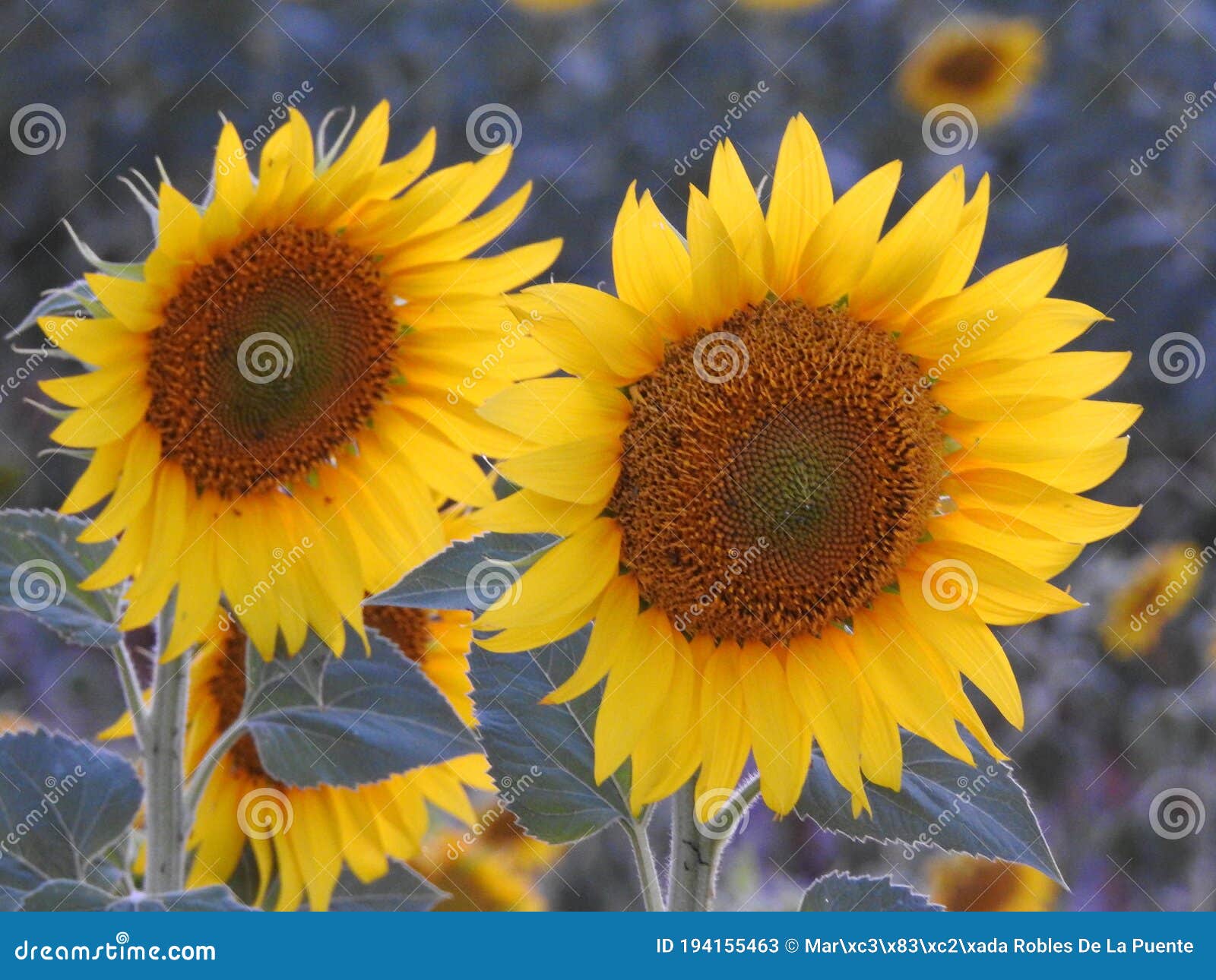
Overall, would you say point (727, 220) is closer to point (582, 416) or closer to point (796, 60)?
point (582, 416)

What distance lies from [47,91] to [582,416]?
1062 mm

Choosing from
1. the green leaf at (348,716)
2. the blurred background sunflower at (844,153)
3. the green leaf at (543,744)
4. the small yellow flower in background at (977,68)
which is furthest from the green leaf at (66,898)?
the small yellow flower in background at (977,68)

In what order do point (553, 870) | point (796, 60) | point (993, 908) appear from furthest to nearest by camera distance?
point (796, 60) < point (993, 908) < point (553, 870)

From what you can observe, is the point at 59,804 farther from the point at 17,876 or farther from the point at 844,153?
the point at 844,153

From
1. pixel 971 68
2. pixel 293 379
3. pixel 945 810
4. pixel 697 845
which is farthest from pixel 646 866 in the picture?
pixel 971 68

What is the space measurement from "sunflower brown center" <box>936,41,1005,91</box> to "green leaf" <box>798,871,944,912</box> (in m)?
1.23

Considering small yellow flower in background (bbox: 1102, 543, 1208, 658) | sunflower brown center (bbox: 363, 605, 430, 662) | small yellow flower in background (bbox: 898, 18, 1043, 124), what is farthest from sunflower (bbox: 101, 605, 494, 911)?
small yellow flower in background (bbox: 898, 18, 1043, 124)

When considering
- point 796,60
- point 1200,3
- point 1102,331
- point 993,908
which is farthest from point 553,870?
point 1200,3

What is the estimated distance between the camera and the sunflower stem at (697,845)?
0.61 meters

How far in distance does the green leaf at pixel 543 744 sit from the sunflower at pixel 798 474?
3 centimetres

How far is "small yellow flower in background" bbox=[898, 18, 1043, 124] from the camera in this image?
158 cm

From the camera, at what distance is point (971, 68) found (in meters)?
1.63

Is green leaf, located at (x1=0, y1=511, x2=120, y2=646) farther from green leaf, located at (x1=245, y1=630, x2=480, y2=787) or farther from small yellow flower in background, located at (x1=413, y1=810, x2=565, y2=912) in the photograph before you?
small yellow flower in background, located at (x1=413, y1=810, x2=565, y2=912)

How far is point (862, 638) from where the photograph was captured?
25.1 inches
